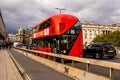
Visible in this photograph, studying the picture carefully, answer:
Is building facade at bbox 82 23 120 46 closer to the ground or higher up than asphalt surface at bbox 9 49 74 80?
higher up

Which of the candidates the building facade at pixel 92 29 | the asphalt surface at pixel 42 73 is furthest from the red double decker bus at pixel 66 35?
the building facade at pixel 92 29

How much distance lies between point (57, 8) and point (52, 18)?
33.4m


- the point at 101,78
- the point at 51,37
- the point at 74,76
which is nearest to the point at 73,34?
the point at 51,37

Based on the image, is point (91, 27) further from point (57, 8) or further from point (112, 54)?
point (112, 54)

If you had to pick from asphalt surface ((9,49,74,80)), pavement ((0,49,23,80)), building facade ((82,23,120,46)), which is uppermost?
building facade ((82,23,120,46))

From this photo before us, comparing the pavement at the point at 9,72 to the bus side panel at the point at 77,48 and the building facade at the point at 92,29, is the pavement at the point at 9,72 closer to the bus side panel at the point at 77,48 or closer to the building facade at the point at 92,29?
the bus side panel at the point at 77,48

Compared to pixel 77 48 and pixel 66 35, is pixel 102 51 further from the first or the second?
pixel 66 35

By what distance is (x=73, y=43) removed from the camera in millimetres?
21641

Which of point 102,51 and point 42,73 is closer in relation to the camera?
point 42,73

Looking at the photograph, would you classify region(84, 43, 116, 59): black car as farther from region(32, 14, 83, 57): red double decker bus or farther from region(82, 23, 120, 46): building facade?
region(82, 23, 120, 46): building facade

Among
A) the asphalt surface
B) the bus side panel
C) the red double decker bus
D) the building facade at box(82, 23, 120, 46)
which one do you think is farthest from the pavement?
the building facade at box(82, 23, 120, 46)

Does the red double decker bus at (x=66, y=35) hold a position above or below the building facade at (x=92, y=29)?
below

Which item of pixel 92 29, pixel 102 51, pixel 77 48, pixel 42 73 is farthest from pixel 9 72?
pixel 92 29

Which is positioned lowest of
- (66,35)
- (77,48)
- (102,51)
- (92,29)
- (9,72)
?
(9,72)
